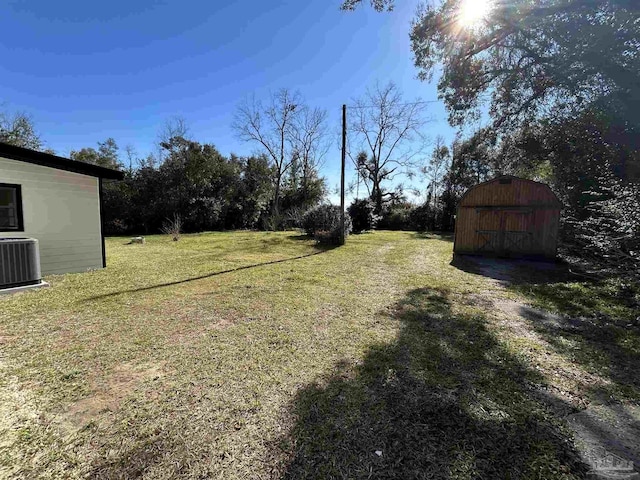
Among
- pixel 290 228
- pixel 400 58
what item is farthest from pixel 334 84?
pixel 290 228

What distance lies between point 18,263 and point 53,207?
1.61 m

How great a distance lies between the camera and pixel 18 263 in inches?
185

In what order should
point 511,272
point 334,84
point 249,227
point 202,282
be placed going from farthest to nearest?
point 249,227 < point 334,84 < point 511,272 < point 202,282

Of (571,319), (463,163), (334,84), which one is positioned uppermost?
(334,84)

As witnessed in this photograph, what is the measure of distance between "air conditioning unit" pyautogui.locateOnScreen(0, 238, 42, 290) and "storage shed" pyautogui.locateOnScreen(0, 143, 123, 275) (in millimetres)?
20

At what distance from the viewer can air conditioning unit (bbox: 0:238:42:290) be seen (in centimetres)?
456

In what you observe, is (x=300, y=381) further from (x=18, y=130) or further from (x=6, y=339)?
(x=18, y=130)

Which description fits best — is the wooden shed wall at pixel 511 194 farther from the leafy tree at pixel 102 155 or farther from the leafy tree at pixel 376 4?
the leafy tree at pixel 102 155

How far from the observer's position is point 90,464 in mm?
1509

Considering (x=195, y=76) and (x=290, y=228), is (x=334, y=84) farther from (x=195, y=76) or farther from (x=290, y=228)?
(x=290, y=228)

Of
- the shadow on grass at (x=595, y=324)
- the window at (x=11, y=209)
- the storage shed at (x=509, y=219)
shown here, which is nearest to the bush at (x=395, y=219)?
the storage shed at (x=509, y=219)

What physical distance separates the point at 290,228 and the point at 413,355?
17.6m

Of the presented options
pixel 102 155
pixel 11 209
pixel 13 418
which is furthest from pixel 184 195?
pixel 13 418

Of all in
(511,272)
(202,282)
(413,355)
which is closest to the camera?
(413,355)
